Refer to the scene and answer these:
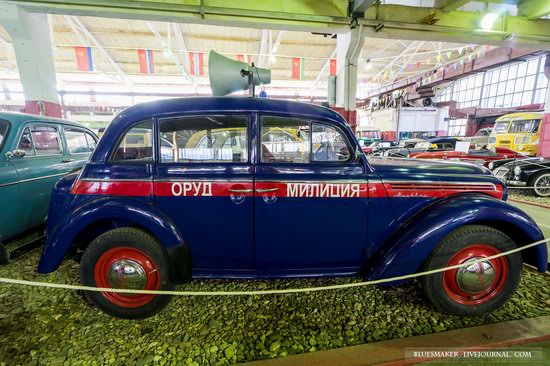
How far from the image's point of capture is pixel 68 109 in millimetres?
19656

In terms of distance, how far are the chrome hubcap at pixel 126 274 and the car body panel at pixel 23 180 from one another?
1911 mm

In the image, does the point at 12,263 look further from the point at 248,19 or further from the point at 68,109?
the point at 68,109

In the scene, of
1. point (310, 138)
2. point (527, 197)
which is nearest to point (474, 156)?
point (527, 197)

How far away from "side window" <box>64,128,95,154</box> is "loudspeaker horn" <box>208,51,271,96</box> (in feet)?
10.2

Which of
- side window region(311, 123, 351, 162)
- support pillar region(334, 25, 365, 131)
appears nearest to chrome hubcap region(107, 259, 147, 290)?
side window region(311, 123, 351, 162)

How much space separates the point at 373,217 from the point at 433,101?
22859mm

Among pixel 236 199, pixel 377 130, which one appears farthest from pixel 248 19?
pixel 377 130

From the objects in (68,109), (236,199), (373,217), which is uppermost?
(68,109)

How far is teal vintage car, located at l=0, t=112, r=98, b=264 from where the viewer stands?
2.93 metres

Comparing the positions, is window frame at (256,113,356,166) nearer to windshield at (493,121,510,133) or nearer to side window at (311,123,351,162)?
side window at (311,123,351,162)

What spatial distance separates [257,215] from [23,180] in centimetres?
310

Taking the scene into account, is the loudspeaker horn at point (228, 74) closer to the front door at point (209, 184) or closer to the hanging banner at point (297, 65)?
the front door at point (209, 184)

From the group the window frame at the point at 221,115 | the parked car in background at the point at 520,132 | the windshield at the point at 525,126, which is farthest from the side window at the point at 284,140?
the windshield at the point at 525,126

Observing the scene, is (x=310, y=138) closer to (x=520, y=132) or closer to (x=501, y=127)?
(x=520, y=132)
